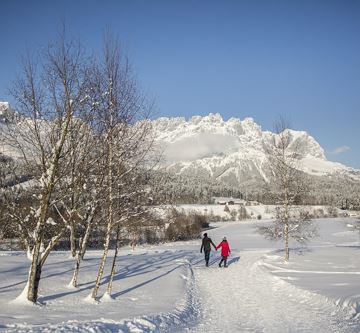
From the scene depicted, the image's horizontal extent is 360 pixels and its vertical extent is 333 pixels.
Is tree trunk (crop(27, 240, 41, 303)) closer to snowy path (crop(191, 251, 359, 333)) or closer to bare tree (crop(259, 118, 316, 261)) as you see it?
snowy path (crop(191, 251, 359, 333))

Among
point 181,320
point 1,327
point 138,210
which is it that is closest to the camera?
point 1,327

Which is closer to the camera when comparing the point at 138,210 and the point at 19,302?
the point at 19,302

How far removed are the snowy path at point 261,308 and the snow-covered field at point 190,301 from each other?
0.03 m

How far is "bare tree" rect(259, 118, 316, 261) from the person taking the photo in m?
28.0

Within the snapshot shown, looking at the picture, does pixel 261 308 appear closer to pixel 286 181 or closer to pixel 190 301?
pixel 190 301

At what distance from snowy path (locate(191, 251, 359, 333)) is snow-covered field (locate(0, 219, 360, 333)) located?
0.03 metres

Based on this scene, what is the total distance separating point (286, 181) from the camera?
1110 inches

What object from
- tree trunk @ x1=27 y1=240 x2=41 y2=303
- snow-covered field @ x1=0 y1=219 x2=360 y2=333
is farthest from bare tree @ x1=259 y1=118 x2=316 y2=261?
tree trunk @ x1=27 y1=240 x2=41 y2=303

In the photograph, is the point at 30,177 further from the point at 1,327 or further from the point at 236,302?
the point at 236,302

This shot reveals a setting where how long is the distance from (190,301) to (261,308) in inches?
109

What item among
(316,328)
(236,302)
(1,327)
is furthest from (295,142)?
(1,327)

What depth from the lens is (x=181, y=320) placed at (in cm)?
1218

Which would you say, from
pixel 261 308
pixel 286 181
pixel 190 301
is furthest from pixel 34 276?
pixel 286 181

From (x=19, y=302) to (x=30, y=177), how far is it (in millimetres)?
4435
